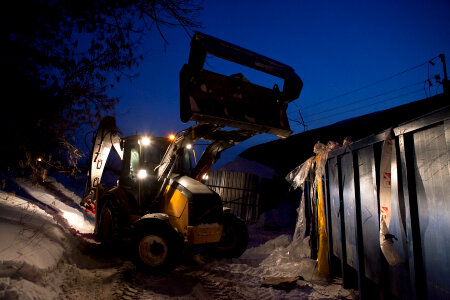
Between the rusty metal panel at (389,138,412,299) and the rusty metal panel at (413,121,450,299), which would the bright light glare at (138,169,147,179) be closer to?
the rusty metal panel at (389,138,412,299)

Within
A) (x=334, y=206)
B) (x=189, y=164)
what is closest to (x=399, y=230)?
(x=334, y=206)

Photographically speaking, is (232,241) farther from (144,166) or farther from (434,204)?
(434,204)

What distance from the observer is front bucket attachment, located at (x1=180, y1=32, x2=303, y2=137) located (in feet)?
11.7

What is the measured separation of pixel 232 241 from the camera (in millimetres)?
7109

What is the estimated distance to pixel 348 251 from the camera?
4.54 metres

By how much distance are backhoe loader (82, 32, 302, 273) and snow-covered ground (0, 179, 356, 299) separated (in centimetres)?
55

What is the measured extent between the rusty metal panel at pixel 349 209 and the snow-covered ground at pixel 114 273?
29.2 inches

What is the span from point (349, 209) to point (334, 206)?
77cm

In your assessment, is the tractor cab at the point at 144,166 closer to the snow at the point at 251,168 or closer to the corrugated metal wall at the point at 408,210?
the corrugated metal wall at the point at 408,210

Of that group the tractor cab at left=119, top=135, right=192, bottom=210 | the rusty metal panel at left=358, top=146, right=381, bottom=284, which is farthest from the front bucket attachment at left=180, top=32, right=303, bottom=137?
the tractor cab at left=119, top=135, right=192, bottom=210

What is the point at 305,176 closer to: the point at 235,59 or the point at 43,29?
the point at 235,59

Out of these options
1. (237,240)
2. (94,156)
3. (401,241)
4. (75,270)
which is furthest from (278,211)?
(401,241)

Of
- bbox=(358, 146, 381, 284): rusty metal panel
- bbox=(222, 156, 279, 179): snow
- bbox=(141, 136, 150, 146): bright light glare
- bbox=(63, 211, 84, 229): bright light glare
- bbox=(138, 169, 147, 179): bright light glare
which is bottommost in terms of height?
bbox=(63, 211, 84, 229): bright light glare

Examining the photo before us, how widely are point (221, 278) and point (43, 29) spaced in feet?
19.2
